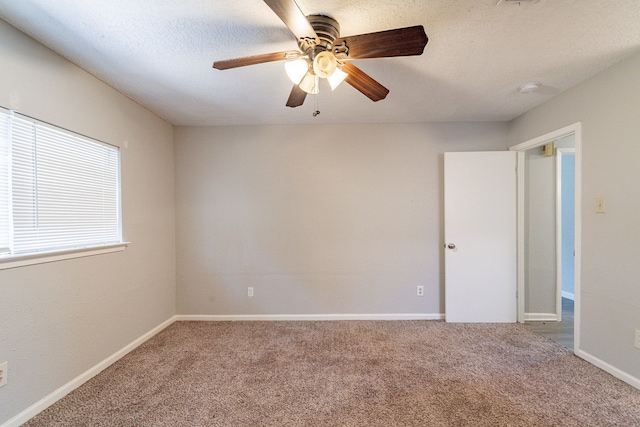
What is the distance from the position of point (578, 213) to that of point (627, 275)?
1.89 feet

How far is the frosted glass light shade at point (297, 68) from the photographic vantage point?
1512mm

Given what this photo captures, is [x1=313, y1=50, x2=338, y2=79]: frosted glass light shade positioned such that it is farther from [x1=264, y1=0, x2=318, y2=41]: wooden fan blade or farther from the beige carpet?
the beige carpet

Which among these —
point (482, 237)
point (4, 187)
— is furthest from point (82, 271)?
point (482, 237)

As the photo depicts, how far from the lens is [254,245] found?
3.21 meters

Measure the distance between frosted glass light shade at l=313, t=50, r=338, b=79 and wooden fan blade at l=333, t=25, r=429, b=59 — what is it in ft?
0.31

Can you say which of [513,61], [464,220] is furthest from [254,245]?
[513,61]

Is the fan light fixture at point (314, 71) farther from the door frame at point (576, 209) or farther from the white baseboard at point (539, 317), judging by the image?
the white baseboard at point (539, 317)

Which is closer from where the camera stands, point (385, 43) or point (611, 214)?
point (385, 43)

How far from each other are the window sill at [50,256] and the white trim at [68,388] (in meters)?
0.89

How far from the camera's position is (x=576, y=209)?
230cm

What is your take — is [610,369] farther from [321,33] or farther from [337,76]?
[321,33]

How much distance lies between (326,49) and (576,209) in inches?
99.6

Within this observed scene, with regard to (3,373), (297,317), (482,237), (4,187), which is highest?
(4,187)

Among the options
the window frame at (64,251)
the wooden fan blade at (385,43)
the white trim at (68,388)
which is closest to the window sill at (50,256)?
the window frame at (64,251)
